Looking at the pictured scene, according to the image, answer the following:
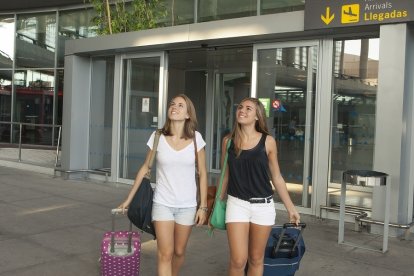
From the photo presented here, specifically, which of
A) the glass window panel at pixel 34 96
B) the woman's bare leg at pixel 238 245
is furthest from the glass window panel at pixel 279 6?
the glass window panel at pixel 34 96

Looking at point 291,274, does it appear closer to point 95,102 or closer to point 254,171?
point 254,171

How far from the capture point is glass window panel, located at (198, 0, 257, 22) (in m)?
12.3

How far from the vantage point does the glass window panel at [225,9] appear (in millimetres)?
12305

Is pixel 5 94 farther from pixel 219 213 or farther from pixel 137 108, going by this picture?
pixel 219 213

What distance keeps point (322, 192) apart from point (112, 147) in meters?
4.83

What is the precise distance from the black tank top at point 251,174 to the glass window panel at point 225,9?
29.8ft

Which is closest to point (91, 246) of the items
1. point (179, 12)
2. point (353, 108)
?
point (353, 108)

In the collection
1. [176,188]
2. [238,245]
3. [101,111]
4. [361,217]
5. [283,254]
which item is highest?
[101,111]

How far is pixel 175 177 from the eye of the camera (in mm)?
3734

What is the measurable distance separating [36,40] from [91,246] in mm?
14766

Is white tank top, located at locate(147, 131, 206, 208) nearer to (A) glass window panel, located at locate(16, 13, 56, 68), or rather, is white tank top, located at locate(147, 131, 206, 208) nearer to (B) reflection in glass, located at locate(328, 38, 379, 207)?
(B) reflection in glass, located at locate(328, 38, 379, 207)

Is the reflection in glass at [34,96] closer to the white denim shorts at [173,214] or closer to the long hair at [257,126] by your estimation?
the white denim shorts at [173,214]

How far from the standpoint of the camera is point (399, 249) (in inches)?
233

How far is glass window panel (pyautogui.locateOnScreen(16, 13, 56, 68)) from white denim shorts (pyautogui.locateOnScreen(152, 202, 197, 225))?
52.1ft
